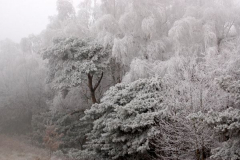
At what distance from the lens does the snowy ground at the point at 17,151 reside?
33.8 feet

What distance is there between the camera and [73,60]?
12320 millimetres

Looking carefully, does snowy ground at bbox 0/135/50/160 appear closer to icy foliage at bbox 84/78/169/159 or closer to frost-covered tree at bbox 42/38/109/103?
icy foliage at bbox 84/78/169/159

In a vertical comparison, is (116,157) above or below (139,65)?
below

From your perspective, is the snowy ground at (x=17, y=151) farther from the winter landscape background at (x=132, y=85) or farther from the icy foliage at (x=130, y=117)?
the icy foliage at (x=130, y=117)

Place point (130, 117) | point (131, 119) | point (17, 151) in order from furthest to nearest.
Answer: point (17, 151) → point (130, 117) → point (131, 119)

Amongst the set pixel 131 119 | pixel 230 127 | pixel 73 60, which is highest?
pixel 73 60

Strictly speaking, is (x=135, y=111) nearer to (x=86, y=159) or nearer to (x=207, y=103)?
(x=207, y=103)

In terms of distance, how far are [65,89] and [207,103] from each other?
24.1ft

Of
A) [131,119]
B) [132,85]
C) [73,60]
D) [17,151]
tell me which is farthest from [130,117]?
[17,151]

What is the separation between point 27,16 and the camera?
29.5m

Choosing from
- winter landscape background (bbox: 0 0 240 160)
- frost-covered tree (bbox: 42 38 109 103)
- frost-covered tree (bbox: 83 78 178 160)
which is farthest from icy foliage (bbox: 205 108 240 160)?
frost-covered tree (bbox: 42 38 109 103)

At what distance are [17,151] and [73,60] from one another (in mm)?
4811

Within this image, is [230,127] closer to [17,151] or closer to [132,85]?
[132,85]

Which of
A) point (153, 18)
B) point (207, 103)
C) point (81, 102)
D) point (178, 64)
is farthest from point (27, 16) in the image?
point (207, 103)
